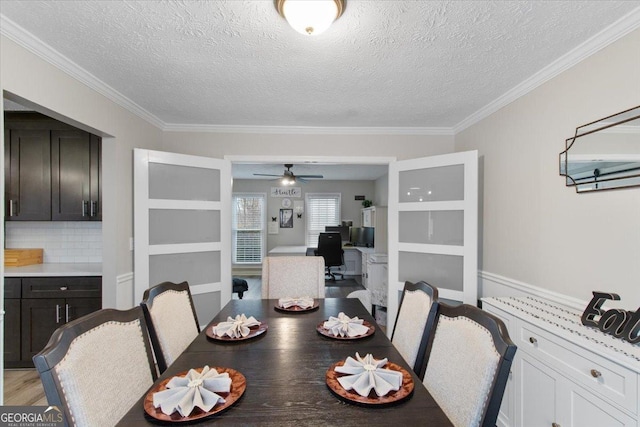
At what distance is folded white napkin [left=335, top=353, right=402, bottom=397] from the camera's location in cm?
105

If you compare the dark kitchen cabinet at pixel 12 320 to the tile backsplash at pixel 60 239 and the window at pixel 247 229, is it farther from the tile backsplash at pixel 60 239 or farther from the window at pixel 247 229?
the window at pixel 247 229

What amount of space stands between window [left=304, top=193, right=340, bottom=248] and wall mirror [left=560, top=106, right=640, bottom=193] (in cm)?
580

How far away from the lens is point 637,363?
3.89ft

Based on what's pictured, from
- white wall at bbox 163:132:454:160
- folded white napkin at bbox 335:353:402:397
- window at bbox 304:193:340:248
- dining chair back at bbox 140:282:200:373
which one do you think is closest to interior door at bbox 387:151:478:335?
Result: white wall at bbox 163:132:454:160

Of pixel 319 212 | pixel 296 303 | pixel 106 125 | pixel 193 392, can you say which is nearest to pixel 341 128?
pixel 296 303

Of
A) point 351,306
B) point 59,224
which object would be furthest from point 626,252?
point 59,224

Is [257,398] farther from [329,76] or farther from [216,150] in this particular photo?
[216,150]

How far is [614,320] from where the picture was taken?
1438 mm

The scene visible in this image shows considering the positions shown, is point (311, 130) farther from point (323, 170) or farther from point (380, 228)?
point (323, 170)

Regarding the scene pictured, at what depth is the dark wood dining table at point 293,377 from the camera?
3.11ft

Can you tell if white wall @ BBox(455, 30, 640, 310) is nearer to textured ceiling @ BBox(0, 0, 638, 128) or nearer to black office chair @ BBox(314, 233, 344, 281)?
textured ceiling @ BBox(0, 0, 638, 128)

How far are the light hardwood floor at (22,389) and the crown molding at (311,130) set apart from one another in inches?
105

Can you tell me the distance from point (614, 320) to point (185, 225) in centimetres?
326

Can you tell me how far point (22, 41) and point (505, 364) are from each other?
113 inches
